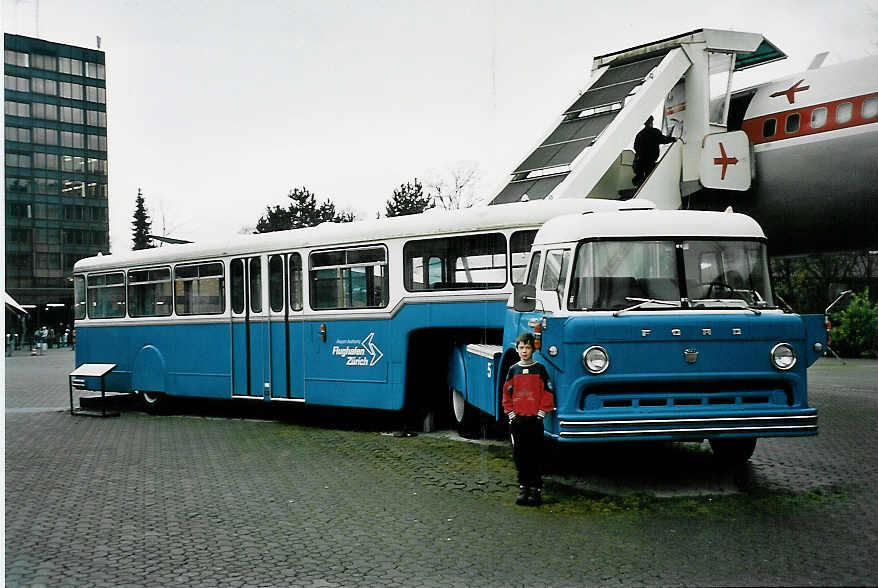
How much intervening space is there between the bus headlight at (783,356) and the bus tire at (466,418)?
474 centimetres

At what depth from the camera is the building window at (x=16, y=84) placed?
32.2ft

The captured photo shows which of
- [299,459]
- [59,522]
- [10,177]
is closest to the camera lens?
[59,522]

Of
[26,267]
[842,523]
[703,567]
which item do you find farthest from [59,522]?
[26,267]

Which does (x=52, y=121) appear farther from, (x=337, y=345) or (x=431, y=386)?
(x=431, y=386)

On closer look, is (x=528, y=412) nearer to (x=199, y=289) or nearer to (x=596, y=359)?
(x=596, y=359)

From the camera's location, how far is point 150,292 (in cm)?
1641

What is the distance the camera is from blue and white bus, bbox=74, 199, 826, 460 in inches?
297

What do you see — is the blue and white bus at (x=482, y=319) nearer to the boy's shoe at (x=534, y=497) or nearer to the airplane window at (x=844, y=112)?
the boy's shoe at (x=534, y=497)

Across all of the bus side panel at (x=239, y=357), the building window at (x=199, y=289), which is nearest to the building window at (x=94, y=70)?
the building window at (x=199, y=289)

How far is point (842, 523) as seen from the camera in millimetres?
6750

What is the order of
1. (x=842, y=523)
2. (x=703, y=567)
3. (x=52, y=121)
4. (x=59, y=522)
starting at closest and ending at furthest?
(x=703, y=567) < (x=842, y=523) < (x=59, y=522) < (x=52, y=121)

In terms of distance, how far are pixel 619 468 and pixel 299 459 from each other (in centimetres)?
366

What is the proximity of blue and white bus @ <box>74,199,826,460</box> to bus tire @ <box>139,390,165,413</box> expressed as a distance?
0.19 feet

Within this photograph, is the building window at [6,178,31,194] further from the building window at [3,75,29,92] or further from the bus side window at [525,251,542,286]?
the bus side window at [525,251,542,286]
